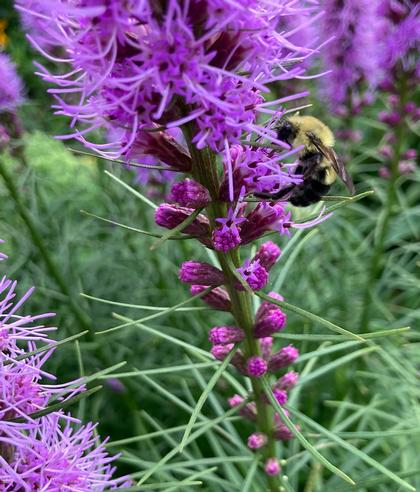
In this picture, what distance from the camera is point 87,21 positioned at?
2.96 ft

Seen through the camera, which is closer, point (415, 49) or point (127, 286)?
point (415, 49)

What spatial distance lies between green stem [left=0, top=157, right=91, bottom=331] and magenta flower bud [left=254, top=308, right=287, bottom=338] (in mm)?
1213

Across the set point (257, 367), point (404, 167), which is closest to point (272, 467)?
point (257, 367)

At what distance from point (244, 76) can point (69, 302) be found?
1.61m

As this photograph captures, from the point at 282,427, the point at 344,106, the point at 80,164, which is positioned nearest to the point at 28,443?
the point at 282,427

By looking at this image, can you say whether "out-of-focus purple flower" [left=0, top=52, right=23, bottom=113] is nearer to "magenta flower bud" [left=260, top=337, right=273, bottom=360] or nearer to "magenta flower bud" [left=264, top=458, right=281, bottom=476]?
"magenta flower bud" [left=260, top=337, right=273, bottom=360]

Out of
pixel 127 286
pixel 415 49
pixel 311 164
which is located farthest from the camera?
pixel 127 286

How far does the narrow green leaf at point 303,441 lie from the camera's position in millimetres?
1099

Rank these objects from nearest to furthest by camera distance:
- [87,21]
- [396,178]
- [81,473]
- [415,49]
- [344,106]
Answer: [87,21]
[81,473]
[415,49]
[396,178]
[344,106]

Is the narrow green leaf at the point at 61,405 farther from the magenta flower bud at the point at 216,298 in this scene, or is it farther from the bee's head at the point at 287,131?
the bee's head at the point at 287,131

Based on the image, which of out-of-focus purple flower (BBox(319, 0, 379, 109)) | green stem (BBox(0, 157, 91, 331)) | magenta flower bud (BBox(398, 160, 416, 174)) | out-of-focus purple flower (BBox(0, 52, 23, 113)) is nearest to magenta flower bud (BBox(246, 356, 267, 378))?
green stem (BBox(0, 157, 91, 331))

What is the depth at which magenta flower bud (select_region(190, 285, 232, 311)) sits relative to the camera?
130cm

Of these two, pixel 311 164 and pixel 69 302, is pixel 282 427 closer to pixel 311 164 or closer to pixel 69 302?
pixel 311 164

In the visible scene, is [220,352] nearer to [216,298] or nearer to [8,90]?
[216,298]
